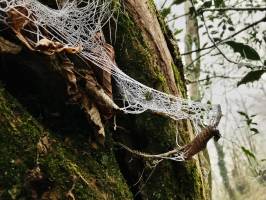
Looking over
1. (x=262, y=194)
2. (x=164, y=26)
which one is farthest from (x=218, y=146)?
(x=164, y=26)

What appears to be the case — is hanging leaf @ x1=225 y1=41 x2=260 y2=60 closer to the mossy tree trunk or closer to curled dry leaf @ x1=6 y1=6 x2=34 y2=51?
the mossy tree trunk

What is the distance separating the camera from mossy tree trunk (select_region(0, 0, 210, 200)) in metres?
1.18

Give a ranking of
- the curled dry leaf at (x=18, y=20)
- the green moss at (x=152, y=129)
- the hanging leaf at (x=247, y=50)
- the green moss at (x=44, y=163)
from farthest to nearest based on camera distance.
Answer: the hanging leaf at (x=247, y=50)
the green moss at (x=152, y=129)
the curled dry leaf at (x=18, y=20)
the green moss at (x=44, y=163)

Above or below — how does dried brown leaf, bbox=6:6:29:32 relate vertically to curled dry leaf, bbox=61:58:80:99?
above

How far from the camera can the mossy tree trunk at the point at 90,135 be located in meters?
1.18

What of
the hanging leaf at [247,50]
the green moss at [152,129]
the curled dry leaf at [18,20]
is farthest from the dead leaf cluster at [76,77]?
the hanging leaf at [247,50]

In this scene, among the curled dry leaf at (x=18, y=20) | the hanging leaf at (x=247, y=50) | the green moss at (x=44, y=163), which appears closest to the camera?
the green moss at (x=44, y=163)

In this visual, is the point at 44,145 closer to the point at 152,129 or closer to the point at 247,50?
the point at 152,129

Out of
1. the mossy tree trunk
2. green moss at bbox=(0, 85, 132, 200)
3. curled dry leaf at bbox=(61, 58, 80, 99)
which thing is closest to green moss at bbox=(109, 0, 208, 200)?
the mossy tree trunk

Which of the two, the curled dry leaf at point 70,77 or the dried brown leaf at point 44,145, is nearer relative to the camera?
the dried brown leaf at point 44,145

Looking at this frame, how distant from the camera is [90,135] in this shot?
142cm

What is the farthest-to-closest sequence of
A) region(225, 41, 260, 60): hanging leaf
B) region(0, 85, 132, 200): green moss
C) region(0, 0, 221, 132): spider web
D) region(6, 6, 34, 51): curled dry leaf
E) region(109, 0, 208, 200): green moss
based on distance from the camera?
region(225, 41, 260, 60): hanging leaf
region(109, 0, 208, 200): green moss
region(0, 0, 221, 132): spider web
region(6, 6, 34, 51): curled dry leaf
region(0, 85, 132, 200): green moss

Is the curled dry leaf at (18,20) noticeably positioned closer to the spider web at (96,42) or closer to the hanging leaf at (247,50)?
the spider web at (96,42)

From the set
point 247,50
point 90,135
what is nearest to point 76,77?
point 90,135
